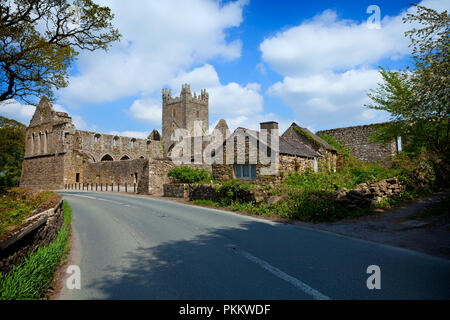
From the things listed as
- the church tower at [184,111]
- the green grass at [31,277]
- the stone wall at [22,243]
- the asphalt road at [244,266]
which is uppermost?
the church tower at [184,111]

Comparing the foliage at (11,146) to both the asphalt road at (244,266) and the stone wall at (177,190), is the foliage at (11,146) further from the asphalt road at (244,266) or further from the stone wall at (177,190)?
the asphalt road at (244,266)

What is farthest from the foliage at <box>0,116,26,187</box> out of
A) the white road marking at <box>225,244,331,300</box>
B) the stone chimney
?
the white road marking at <box>225,244,331,300</box>

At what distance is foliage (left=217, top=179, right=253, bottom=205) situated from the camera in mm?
15308

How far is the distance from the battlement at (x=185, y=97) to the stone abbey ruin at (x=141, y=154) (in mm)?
7304

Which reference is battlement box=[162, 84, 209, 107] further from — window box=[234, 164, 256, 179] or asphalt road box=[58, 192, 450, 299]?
asphalt road box=[58, 192, 450, 299]

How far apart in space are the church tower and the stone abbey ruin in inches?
72.5

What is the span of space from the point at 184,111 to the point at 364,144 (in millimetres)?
58078

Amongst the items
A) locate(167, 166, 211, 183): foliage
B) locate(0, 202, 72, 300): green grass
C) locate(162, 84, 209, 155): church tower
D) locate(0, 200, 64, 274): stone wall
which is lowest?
locate(0, 202, 72, 300): green grass

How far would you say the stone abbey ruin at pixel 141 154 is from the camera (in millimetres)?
20125

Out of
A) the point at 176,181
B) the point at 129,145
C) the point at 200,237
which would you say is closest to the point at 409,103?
the point at 200,237

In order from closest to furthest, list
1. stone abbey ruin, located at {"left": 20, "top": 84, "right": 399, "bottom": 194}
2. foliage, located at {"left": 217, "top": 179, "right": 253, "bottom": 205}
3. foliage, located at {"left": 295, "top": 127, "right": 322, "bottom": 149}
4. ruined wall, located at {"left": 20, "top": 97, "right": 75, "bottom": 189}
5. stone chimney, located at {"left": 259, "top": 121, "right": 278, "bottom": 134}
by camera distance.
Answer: foliage, located at {"left": 217, "top": 179, "right": 253, "bottom": 205} → stone abbey ruin, located at {"left": 20, "top": 84, "right": 399, "bottom": 194} → stone chimney, located at {"left": 259, "top": 121, "right": 278, "bottom": 134} → foliage, located at {"left": 295, "top": 127, "right": 322, "bottom": 149} → ruined wall, located at {"left": 20, "top": 97, "right": 75, "bottom": 189}

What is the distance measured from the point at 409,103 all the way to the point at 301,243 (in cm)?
698

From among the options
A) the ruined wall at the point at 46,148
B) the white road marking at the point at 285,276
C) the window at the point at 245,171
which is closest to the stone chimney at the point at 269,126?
the window at the point at 245,171
